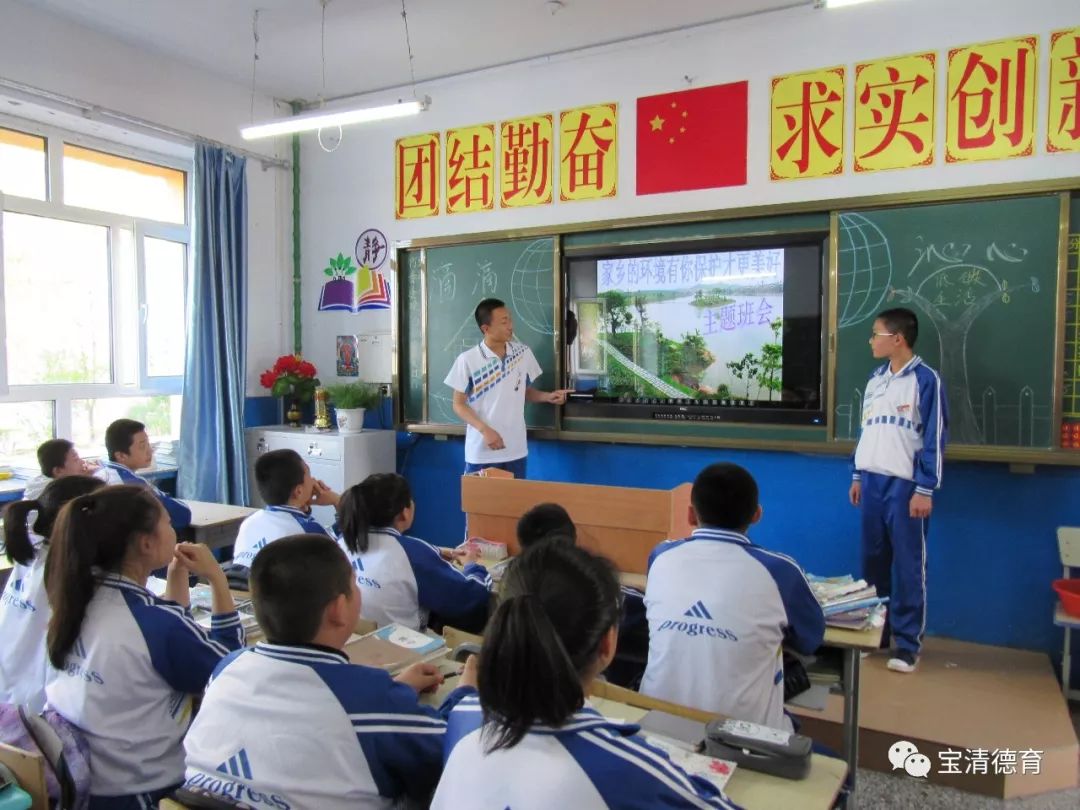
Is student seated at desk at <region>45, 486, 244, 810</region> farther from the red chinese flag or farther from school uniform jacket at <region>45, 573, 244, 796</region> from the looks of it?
the red chinese flag

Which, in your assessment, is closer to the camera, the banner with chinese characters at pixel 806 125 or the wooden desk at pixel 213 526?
the wooden desk at pixel 213 526

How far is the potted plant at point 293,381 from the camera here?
5125mm

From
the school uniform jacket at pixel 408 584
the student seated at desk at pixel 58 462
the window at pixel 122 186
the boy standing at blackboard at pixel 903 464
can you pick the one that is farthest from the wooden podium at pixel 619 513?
A: the window at pixel 122 186

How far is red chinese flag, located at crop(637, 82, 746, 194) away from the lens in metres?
4.05

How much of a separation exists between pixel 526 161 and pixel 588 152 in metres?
0.40

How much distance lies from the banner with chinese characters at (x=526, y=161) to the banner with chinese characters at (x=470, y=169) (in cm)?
8

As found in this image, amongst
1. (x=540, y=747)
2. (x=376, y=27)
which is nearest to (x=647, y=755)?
(x=540, y=747)

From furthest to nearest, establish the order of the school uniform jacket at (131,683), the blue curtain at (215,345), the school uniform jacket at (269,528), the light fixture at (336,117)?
the blue curtain at (215,345) < the light fixture at (336,117) < the school uniform jacket at (269,528) < the school uniform jacket at (131,683)

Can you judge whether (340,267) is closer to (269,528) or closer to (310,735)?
(269,528)

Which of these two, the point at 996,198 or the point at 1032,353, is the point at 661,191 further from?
the point at 1032,353

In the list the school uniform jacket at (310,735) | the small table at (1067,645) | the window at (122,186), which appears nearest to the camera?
the school uniform jacket at (310,735)

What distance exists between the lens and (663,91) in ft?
13.9

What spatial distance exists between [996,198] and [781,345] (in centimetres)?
111

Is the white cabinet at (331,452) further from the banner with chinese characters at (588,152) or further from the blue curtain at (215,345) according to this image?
the banner with chinese characters at (588,152)
